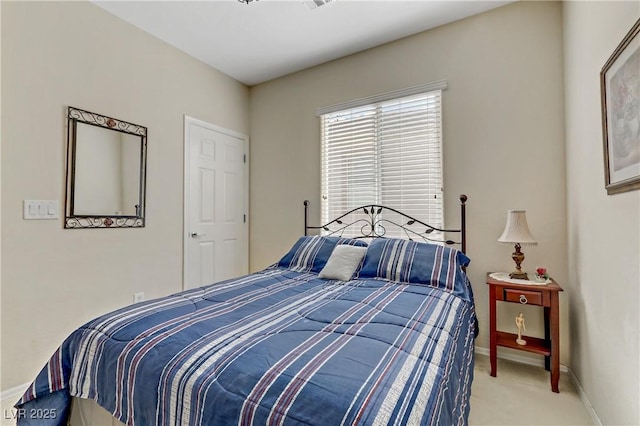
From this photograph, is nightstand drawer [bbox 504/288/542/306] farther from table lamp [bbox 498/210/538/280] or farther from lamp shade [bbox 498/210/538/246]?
lamp shade [bbox 498/210/538/246]

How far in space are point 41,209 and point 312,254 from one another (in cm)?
196

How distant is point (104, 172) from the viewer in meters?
2.45

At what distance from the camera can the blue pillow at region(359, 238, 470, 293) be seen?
2.06 metres

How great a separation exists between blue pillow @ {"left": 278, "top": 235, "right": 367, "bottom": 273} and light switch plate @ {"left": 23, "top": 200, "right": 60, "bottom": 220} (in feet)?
5.55

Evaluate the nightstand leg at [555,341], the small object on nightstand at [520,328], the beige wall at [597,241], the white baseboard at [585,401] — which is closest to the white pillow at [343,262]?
the small object on nightstand at [520,328]

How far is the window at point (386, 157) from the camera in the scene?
2709 millimetres

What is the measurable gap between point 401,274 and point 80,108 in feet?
8.86

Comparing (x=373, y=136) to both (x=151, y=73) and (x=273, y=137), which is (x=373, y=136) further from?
(x=151, y=73)

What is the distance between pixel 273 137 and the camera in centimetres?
367

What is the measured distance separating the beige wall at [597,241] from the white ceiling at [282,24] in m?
1.03

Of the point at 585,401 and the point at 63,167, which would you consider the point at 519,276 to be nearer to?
the point at 585,401

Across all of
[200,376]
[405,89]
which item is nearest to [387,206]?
[405,89]

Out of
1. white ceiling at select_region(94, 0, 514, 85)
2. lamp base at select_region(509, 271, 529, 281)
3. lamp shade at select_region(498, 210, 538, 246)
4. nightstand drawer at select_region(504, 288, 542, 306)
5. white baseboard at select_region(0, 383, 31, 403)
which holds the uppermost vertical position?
white ceiling at select_region(94, 0, 514, 85)

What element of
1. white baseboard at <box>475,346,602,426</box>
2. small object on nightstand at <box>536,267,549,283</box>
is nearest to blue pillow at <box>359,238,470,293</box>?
small object on nightstand at <box>536,267,549,283</box>
